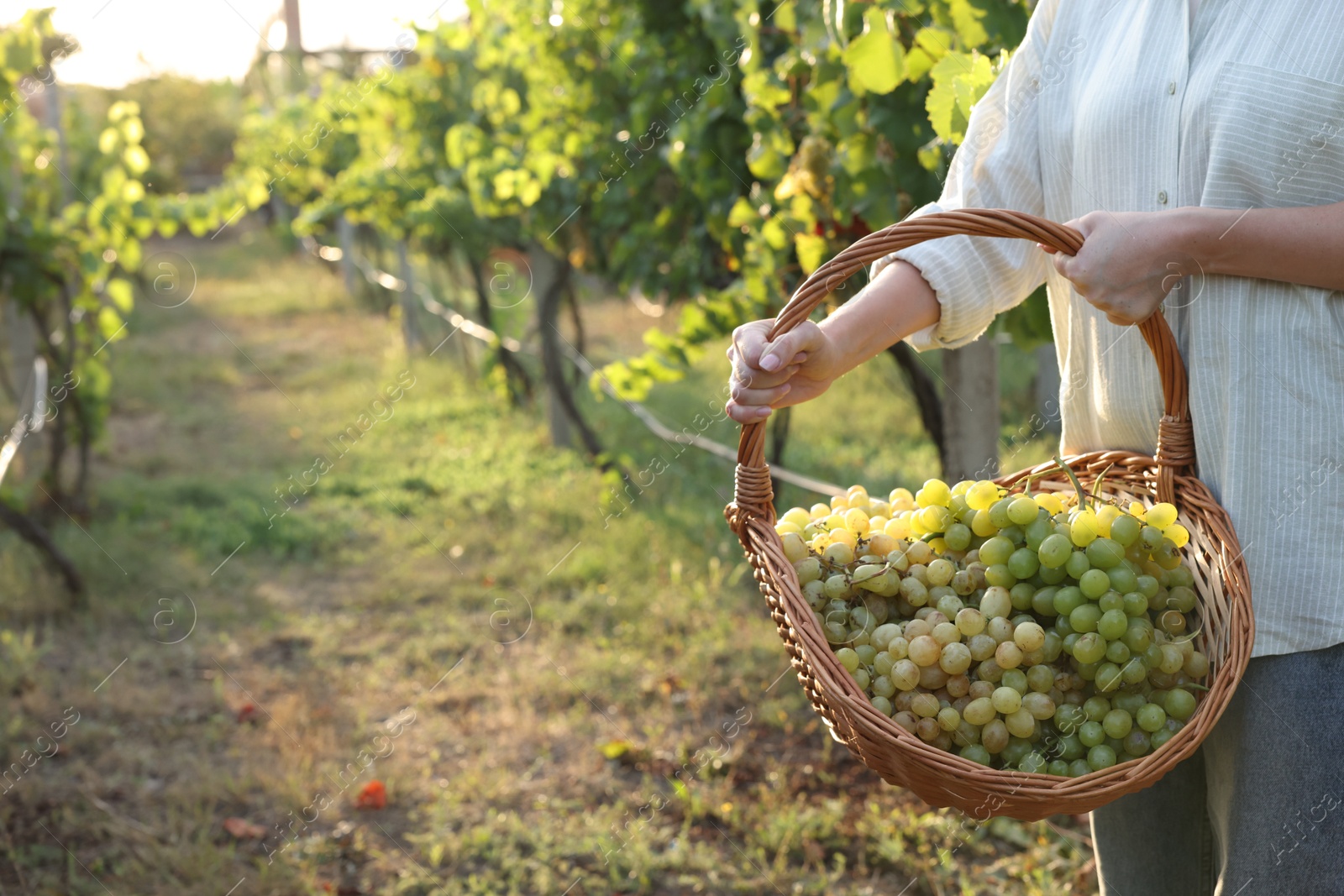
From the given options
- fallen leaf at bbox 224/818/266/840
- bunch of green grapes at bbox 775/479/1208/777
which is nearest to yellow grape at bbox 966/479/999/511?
bunch of green grapes at bbox 775/479/1208/777

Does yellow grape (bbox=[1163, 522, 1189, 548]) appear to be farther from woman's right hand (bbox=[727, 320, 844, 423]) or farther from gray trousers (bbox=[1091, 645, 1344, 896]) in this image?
woman's right hand (bbox=[727, 320, 844, 423])

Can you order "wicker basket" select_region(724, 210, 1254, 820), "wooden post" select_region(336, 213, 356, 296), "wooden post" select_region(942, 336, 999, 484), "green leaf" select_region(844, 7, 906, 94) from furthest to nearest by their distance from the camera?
"wooden post" select_region(336, 213, 356, 296)
"wooden post" select_region(942, 336, 999, 484)
"green leaf" select_region(844, 7, 906, 94)
"wicker basket" select_region(724, 210, 1254, 820)

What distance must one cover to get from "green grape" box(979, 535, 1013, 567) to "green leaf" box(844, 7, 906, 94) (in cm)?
104

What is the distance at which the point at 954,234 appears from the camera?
1146mm

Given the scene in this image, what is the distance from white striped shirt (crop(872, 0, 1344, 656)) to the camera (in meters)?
1.04

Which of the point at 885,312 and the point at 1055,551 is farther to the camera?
the point at 885,312

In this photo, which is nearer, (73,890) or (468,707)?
(73,890)

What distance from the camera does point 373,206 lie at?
746 centimetres

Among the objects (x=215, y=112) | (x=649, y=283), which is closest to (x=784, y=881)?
(x=649, y=283)

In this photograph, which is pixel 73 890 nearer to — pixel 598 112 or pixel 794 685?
pixel 794 685

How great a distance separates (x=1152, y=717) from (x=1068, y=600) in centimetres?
14

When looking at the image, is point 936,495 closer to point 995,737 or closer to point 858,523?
point 858,523

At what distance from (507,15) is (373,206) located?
285cm

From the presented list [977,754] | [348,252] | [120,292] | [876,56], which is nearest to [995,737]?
[977,754]
